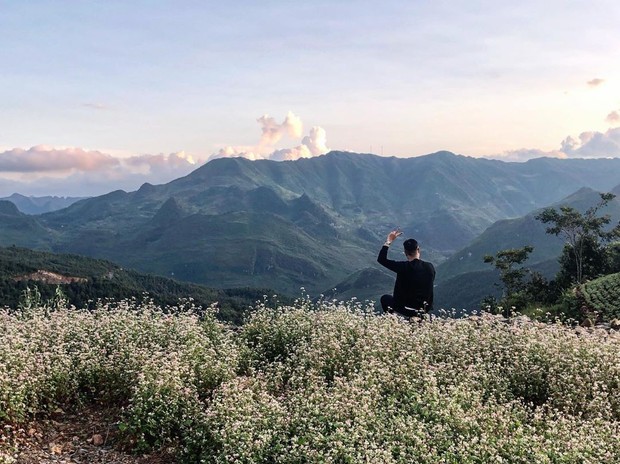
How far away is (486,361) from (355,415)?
4.09 m

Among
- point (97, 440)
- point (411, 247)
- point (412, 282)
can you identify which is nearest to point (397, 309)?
A: point (412, 282)

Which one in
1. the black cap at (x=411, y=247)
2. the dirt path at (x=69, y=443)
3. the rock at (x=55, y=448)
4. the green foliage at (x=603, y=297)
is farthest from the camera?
the green foliage at (x=603, y=297)

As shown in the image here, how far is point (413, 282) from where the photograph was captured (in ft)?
44.7

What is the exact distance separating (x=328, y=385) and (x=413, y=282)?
4.12 m

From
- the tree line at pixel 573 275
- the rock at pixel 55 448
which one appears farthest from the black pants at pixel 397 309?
the rock at pixel 55 448

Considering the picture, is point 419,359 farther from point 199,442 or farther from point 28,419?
point 28,419

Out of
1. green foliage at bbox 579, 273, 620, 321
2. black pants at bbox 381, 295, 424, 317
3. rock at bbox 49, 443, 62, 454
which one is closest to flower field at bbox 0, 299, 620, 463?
rock at bbox 49, 443, 62, 454

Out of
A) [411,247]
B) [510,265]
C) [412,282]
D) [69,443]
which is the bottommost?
[69,443]

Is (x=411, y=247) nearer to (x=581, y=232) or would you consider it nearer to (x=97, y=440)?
(x=97, y=440)

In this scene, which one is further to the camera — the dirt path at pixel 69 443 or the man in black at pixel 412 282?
the man in black at pixel 412 282

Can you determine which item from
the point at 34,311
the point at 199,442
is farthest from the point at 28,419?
the point at 34,311

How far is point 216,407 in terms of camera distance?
854 centimetres

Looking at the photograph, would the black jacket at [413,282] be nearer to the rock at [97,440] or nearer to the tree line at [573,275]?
the rock at [97,440]

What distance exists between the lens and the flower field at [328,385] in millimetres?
7512
